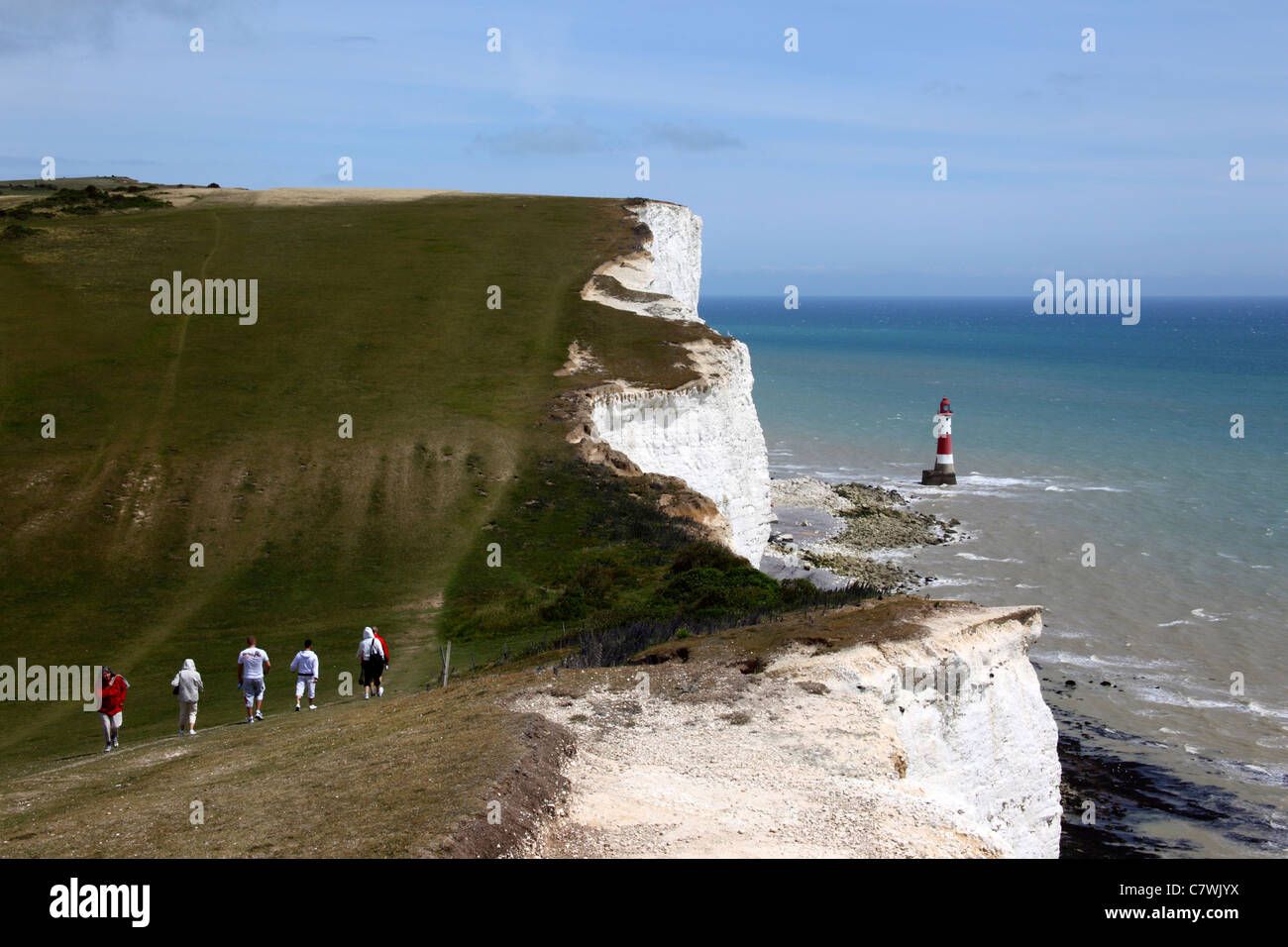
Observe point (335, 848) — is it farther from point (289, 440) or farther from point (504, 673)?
point (289, 440)

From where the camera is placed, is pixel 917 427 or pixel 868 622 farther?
pixel 917 427

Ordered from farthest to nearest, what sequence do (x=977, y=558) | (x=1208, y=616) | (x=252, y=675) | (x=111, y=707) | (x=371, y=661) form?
1. (x=977, y=558)
2. (x=1208, y=616)
3. (x=371, y=661)
4. (x=252, y=675)
5. (x=111, y=707)

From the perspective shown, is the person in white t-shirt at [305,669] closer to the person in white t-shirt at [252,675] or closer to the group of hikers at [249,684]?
the group of hikers at [249,684]

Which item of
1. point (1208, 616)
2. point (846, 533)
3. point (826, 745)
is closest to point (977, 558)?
point (846, 533)

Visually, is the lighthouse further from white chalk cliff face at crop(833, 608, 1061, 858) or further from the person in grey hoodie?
the person in grey hoodie

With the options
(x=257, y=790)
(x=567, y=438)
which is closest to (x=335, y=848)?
(x=257, y=790)

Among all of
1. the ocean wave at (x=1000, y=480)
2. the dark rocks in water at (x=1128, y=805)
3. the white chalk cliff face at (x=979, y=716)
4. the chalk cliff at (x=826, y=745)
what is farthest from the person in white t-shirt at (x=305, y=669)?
the ocean wave at (x=1000, y=480)

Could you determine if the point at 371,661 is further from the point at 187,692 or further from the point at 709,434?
the point at 709,434
